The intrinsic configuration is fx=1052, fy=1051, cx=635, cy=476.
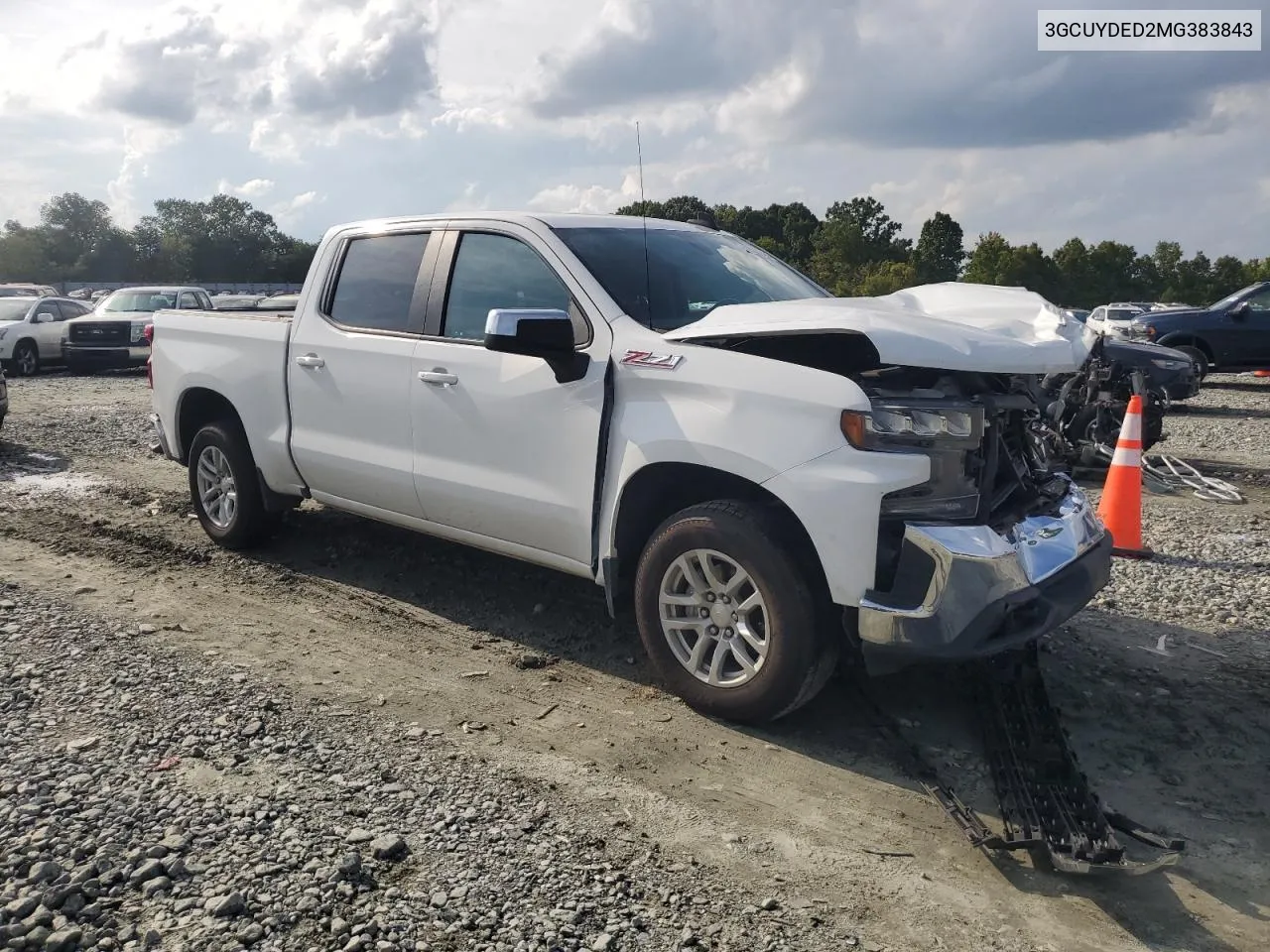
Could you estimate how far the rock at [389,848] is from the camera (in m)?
3.12

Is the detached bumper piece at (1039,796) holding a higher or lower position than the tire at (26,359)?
lower

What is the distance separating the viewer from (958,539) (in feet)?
11.6

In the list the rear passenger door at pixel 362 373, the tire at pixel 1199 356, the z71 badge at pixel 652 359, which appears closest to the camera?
the z71 badge at pixel 652 359

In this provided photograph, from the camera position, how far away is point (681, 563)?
4.02m

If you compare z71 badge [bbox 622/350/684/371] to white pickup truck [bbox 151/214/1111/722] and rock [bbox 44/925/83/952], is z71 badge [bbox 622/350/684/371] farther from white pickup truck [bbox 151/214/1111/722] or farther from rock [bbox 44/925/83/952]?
rock [bbox 44/925/83/952]

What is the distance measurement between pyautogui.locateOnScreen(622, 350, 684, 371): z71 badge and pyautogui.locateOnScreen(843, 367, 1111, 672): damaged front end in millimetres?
731

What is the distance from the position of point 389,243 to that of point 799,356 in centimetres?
247

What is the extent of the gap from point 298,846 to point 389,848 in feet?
0.91

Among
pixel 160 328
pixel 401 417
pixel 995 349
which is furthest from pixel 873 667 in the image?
pixel 160 328

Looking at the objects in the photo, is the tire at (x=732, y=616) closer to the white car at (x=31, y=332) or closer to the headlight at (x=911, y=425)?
the headlight at (x=911, y=425)

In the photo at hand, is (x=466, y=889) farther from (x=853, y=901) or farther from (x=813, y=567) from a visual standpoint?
(x=813, y=567)

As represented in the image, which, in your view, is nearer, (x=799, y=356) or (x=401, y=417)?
(x=799, y=356)

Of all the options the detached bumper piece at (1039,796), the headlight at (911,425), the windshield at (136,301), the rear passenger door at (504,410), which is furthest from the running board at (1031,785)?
the windshield at (136,301)

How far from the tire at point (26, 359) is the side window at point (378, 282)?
1730 cm
